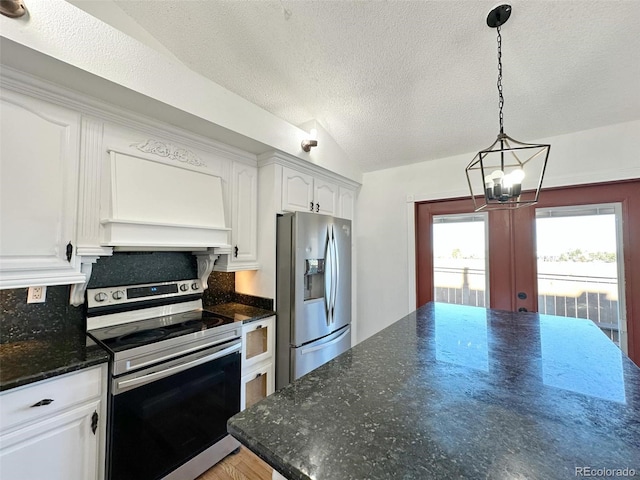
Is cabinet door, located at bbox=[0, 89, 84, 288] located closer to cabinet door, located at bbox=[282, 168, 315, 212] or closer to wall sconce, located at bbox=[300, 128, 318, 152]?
cabinet door, located at bbox=[282, 168, 315, 212]

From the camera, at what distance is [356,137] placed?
269 cm

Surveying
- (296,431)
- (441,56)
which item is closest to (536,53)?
(441,56)

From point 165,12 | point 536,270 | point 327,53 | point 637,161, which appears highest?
point 165,12

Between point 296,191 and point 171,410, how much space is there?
178 centimetres

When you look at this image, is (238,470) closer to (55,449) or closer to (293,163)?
(55,449)

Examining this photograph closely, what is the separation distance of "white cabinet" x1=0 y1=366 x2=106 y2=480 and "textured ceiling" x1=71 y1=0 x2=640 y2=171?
2123mm

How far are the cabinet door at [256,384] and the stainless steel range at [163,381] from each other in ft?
0.33

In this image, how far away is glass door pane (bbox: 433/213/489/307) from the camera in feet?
8.47

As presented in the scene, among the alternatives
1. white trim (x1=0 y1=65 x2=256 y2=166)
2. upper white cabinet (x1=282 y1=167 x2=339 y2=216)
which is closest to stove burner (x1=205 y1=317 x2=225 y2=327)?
upper white cabinet (x1=282 y1=167 x2=339 y2=216)

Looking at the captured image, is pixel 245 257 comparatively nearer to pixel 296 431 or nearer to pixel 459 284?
pixel 296 431

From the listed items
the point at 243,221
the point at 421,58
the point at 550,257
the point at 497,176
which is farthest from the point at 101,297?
the point at 550,257

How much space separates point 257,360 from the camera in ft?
6.80

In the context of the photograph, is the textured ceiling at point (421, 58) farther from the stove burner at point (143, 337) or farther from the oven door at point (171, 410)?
the oven door at point (171, 410)

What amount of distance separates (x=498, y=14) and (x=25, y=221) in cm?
263
